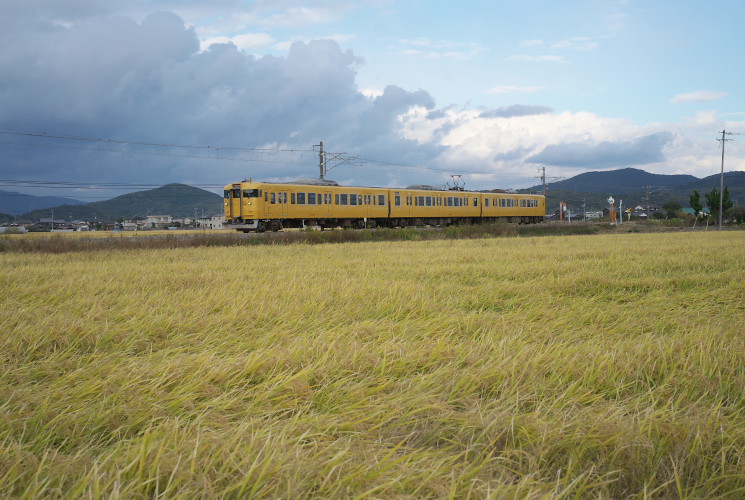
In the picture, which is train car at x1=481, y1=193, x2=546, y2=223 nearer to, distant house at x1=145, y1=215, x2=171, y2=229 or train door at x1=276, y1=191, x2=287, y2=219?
train door at x1=276, y1=191, x2=287, y2=219

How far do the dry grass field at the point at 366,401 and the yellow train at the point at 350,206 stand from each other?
65.6 ft

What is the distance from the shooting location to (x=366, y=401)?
96.4 inches

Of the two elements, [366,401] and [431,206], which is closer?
[366,401]

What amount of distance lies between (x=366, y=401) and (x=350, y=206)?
27.1m

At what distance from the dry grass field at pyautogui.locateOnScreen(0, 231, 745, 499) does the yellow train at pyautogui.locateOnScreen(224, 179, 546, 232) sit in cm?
2000

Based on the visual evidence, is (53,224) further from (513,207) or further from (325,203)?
(513,207)


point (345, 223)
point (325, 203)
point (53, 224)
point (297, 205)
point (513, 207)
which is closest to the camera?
point (297, 205)

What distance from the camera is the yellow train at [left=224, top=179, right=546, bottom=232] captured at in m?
25.1

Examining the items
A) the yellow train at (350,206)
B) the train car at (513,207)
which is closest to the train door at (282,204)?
the yellow train at (350,206)

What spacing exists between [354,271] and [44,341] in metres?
5.67

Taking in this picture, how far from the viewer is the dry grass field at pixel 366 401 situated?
1.67 m

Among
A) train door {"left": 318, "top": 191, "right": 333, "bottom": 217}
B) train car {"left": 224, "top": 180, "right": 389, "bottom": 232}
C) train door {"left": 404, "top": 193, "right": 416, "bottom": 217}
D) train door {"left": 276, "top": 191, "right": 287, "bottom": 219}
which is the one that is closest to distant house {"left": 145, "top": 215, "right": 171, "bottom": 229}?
train door {"left": 404, "top": 193, "right": 416, "bottom": 217}

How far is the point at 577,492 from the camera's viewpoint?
1.62m

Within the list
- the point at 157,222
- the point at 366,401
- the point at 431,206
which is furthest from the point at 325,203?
the point at 157,222
